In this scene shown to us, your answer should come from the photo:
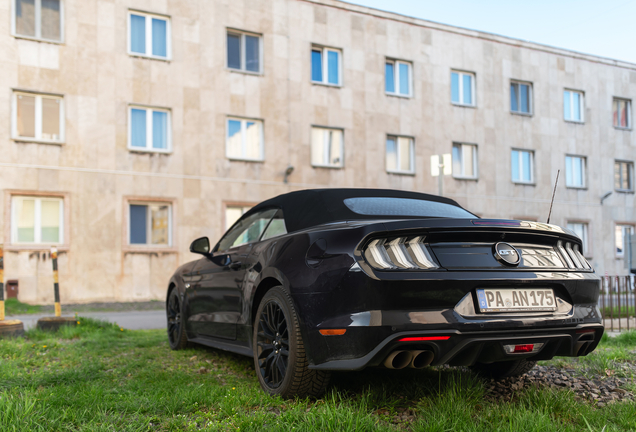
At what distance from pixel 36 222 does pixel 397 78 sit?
1303cm

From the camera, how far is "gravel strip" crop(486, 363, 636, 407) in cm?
382

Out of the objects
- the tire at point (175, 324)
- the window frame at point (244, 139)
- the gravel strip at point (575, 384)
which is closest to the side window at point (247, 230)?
the tire at point (175, 324)

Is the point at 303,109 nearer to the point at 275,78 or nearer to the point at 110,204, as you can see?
the point at 275,78

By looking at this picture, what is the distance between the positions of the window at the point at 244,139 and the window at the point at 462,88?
27.2 ft

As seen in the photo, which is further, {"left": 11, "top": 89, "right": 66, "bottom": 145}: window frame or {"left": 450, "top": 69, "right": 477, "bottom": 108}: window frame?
{"left": 450, "top": 69, "right": 477, "bottom": 108}: window frame

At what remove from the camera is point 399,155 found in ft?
71.1

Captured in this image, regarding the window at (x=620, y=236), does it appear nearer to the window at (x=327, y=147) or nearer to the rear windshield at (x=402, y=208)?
the window at (x=327, y=147)

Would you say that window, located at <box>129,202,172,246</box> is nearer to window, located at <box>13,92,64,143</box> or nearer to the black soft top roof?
window, located at <box>13,92,64,143</box>

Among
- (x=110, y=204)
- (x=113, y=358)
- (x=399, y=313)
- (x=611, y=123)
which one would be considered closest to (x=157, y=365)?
(x=113, y=358)

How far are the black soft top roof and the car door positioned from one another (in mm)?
266

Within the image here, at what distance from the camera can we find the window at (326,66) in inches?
807

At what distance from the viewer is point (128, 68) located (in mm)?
17594

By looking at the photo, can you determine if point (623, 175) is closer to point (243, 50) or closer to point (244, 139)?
point (244, 139)

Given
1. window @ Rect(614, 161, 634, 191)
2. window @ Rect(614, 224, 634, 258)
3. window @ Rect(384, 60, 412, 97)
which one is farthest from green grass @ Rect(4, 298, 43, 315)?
window @ Rect(614, 161, 634, 191)
